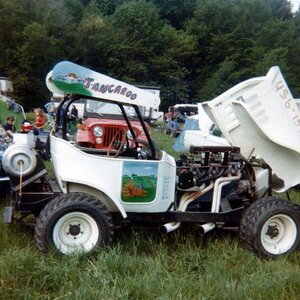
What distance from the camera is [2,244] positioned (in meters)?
5.33

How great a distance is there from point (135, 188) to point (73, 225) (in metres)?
0.76

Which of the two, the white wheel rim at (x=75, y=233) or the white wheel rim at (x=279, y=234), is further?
the white wheel rim at (x=279, y=234)

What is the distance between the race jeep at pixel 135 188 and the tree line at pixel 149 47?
1645 inches

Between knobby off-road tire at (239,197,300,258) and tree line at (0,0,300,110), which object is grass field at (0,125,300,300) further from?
tree line at (0,0,300,110)

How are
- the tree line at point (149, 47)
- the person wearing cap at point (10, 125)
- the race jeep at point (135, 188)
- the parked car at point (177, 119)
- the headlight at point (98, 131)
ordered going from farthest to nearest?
the tree line at point (149, 47), the parked car at point (177, 119), the person wearing cap at point (10, 125), the headlight at point (98, 131), the race jeep at point (135, 188)

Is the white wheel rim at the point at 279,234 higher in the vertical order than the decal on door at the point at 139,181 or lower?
lower

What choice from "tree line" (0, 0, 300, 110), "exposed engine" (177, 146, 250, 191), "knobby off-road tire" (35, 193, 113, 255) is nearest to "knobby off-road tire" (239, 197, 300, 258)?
"exposed engine" (177, 146, 250, 191)

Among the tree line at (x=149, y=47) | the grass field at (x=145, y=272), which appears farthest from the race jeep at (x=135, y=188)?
the tree line at (x=149, y=47)

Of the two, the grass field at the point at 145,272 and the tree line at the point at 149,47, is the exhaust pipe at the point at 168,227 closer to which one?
the grass field at the point at 145,272

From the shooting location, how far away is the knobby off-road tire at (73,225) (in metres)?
4.94

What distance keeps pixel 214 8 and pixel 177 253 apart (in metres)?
68.2

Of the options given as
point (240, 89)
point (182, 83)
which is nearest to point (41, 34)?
point (182, 83)

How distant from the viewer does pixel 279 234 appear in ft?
18.6

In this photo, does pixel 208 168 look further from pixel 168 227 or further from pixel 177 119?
pixel 177 119
